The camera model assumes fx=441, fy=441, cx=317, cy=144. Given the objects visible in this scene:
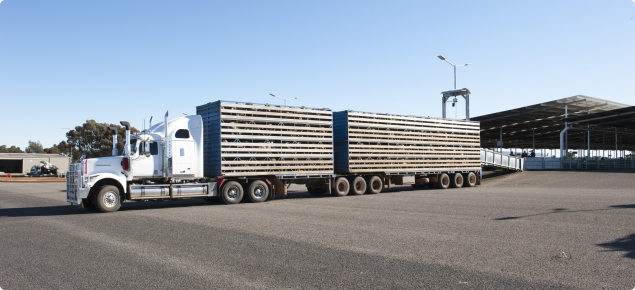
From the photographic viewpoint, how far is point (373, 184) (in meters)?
22.0

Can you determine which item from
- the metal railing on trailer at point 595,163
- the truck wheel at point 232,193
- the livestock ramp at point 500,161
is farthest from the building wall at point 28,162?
the metal railing on trailer at point 595,163

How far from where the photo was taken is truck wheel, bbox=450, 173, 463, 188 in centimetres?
2570

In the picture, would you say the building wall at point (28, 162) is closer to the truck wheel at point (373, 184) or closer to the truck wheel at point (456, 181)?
the truck wheel at point (373, 184)

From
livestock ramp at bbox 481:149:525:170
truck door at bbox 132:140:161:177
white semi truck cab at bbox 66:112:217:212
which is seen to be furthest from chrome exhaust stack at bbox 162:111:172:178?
livestock ramp at bbox 481:149:525:170

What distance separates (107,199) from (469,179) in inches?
796

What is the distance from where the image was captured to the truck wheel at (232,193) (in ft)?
55.8

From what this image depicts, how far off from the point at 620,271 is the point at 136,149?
14335mm

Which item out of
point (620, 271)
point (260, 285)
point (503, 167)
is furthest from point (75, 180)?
point (503, 167)

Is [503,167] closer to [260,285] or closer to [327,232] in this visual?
[327,232]

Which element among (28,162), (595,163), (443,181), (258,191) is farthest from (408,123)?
(28,162)

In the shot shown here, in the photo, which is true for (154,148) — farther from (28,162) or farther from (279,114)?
(28,162)

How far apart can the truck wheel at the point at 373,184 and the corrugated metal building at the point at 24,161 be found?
2609 inches

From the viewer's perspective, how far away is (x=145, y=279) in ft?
19.7

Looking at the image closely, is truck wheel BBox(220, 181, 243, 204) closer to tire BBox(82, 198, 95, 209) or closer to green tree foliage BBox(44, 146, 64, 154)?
tire BBox(82, 198, 95, 209)
